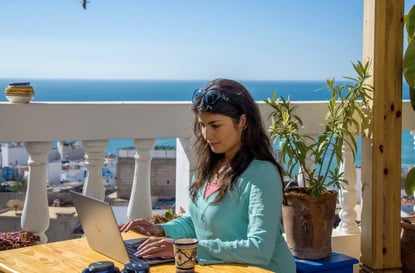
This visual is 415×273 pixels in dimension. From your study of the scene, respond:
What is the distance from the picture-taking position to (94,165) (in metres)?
2.92

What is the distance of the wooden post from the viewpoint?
9.95 ft

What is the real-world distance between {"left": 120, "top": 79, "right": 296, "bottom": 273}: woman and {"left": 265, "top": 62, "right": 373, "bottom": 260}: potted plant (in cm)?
72

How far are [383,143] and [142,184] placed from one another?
1.14 m

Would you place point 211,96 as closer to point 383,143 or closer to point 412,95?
point 383,143

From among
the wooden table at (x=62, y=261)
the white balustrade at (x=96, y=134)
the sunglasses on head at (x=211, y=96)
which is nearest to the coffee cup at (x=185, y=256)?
the wooden table at (x=62, y=261)

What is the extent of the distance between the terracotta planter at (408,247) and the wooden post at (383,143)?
0.13 feet

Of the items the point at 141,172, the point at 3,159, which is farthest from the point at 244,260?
the point at 3,159

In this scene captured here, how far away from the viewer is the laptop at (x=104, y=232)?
6.24 ft

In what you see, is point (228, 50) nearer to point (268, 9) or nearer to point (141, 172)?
point (268, 9)

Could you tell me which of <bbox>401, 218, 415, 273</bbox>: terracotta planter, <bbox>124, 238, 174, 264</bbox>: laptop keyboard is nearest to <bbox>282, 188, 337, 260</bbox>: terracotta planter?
<bbox>401, 218, 415, 273</bbox>: terracotta planter

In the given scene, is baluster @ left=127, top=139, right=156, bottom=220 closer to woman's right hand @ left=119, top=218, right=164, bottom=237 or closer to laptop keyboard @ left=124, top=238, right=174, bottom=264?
woman's right hand @ left=119, top=218, right=164, bottom=237

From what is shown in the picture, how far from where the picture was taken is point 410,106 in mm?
3490

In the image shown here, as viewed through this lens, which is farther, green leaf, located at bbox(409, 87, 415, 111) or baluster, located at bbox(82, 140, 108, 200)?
green leaf, located at bbox(409, 87, 415, 111)

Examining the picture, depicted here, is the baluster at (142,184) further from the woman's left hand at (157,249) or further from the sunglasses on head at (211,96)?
the woman's left hand at (157,249)
